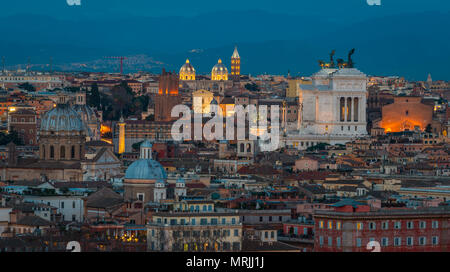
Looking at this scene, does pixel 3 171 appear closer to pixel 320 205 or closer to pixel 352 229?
pixel 320 205

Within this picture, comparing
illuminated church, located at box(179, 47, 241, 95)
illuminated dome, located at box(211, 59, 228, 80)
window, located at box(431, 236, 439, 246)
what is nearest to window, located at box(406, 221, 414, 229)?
window, located at box(431, 236, 439, 246)

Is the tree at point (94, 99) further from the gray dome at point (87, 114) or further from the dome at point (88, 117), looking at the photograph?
the gray dome at point (87, 114)

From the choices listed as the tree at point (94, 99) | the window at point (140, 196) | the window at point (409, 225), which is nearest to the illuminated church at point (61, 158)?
the window at point (140, 196)

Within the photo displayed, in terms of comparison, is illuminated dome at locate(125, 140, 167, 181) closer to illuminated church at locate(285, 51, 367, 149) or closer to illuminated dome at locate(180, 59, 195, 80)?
illuminated church at locate(285, 51, 367, 149)

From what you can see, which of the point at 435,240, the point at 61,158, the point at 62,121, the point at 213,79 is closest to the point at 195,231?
the point at 435,240

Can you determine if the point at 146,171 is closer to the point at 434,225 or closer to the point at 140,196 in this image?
the point at 140,196

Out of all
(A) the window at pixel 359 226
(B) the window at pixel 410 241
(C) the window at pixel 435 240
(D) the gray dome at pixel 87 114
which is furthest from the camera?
(D) the gray dome at pixel 87 114
